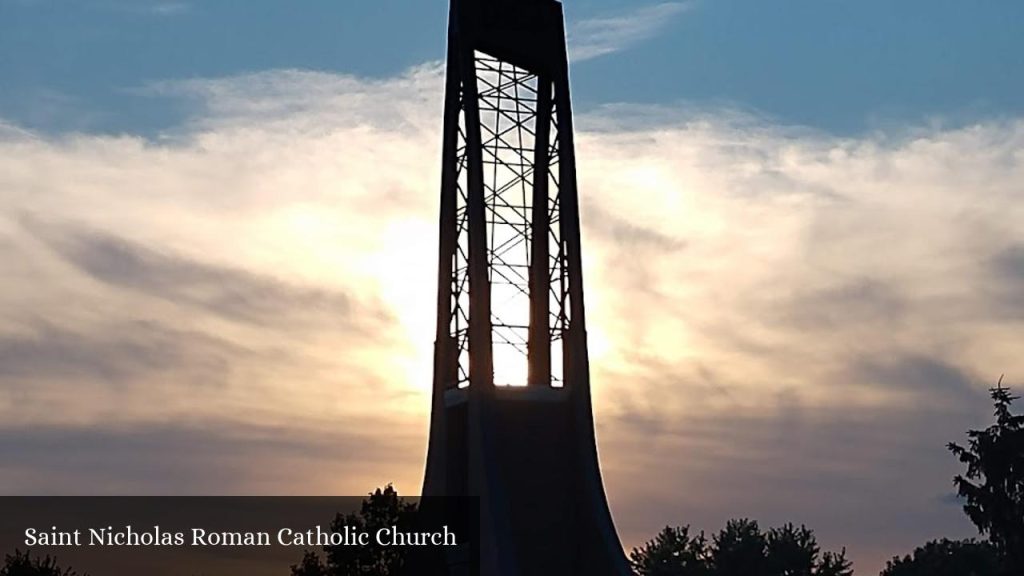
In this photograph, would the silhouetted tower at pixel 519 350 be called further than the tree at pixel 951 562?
No

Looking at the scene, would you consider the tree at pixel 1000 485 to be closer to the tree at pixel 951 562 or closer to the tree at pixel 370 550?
the tree at pixel 951 562

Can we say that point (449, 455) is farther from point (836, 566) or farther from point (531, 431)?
point (836, 566)

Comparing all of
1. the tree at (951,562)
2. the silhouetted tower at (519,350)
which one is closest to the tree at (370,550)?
the silhouetted tower at (519,350)

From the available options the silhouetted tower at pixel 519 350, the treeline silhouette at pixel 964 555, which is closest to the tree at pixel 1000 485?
the treeline silhouette at pixel 964 555

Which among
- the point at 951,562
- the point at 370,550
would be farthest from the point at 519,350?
the point at 951,562

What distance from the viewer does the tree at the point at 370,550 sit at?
5056 centimetres

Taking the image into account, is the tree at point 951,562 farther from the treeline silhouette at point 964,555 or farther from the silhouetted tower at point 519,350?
the silhouetted tower at point 519,350

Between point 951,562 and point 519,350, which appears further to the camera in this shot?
point 951,562

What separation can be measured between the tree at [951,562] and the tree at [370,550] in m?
34.4

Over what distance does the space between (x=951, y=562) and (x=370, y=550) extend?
1609 inches

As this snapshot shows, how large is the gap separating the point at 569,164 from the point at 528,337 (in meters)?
6.18

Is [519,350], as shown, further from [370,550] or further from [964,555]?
[964,555]

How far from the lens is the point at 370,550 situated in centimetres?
5138

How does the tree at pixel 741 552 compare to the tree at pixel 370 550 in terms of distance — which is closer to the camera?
the tree at pixel 370 550
